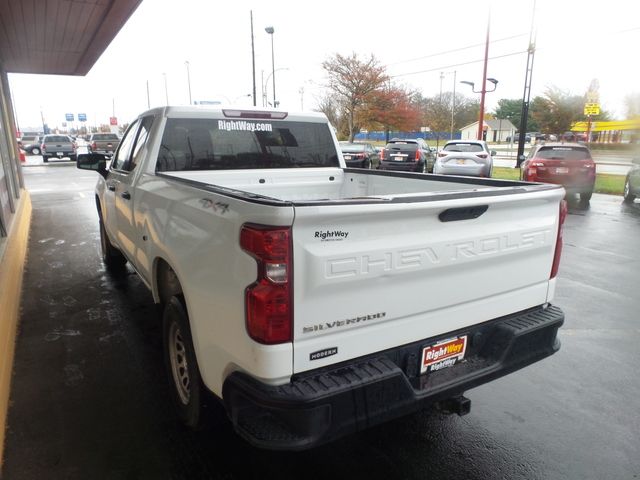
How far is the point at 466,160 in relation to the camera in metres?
Answer: 16.2

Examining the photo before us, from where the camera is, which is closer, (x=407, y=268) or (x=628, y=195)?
(x=407, y=268)

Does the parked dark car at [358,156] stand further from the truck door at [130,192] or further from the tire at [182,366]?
the tire at [182,366]

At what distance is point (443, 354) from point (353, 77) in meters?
41.0

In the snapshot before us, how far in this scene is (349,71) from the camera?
134 ft

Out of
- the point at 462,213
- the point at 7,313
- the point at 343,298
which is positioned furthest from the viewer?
the point at 7,313

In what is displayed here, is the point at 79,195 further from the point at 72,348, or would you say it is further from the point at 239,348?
the point at 239,348

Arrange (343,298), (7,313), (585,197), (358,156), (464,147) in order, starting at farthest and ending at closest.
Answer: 1. (358,156)
2. (464,147)
3. (585,197)
4. (7,313)
5. (343,298)

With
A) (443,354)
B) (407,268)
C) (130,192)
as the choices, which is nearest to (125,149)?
(130,192)

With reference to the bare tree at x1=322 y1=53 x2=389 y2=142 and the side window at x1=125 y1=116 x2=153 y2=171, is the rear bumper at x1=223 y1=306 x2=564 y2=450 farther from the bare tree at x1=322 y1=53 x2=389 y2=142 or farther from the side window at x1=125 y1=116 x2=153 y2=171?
the bare tree at x1=322 y1=53 x2=389 y2=142

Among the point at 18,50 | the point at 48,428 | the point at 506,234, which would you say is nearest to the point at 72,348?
the point at 48,428

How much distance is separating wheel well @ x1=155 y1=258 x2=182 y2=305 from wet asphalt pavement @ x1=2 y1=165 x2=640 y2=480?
72 centimetres

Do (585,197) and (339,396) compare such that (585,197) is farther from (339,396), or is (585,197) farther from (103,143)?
(103,143)

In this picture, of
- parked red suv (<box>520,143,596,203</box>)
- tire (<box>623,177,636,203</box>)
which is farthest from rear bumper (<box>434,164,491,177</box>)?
tire (<box>623,177,636,203</box>)

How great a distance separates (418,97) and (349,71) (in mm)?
Answer: 28587
